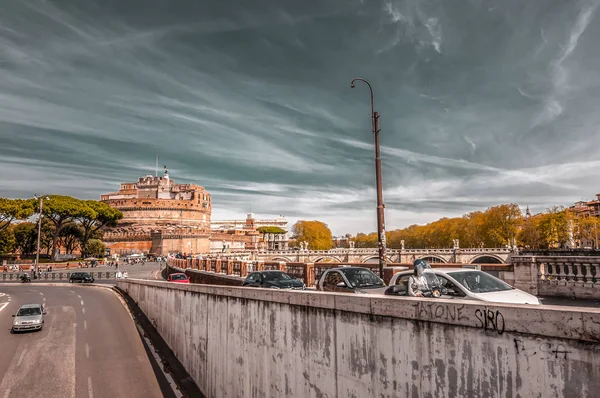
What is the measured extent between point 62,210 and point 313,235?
95.2 metres

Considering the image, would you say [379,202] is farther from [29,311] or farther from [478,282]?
[29,311]

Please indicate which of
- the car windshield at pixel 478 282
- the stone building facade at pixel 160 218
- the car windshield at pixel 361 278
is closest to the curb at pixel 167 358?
the car windshield at pixel 361 278

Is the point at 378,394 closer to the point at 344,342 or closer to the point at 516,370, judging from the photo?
the point at 344,342

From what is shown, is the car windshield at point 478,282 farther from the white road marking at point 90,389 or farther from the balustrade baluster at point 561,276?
the white road marking at point 90,389

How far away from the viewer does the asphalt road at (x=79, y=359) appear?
13359 millimetres

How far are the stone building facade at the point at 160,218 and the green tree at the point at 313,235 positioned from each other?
128 ft

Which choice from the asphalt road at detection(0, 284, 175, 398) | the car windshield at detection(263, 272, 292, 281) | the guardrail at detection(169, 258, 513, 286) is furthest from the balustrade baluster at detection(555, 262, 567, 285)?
the asphalt road at detection(0, 284, 175, 398)

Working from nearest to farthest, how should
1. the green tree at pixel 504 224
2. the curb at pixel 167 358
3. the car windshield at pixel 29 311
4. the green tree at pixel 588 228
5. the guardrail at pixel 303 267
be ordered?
1. the curb at pixel 167 358
2. the guardrail at pixel 303 267
3. the car windshield at pixel 29 311
4. the green tree at pixel 588 228
5. the green tree at pixel 504 224

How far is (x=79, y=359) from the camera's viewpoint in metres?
16.4

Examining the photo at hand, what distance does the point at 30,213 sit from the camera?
7144 cm

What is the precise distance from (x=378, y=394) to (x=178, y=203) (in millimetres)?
154364

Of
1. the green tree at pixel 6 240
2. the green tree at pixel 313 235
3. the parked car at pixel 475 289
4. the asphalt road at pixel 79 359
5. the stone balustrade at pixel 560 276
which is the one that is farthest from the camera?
the green tree at pixel 313 235

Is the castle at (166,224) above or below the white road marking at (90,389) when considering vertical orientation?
above

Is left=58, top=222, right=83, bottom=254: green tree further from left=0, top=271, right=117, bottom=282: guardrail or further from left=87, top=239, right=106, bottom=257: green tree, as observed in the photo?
left=0, top=271, right=117, bottom=282: guardrail
